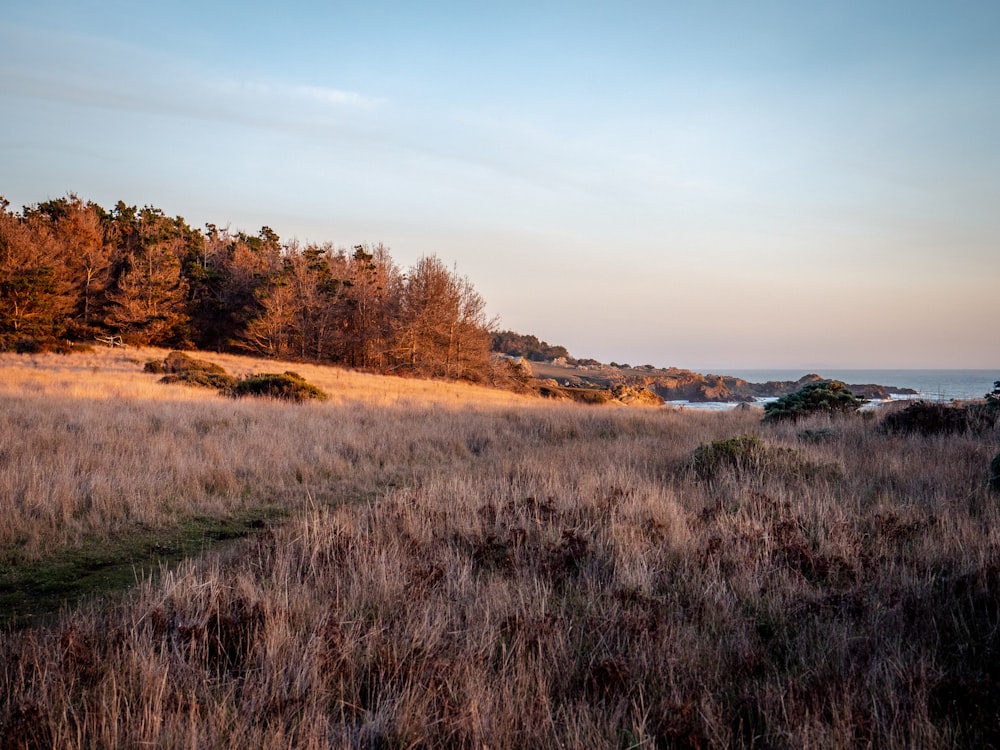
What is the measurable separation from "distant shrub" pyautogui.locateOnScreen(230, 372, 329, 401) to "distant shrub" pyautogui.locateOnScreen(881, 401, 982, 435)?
1378 centimetres

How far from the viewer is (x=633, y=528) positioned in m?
4.68

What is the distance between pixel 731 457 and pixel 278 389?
1310 centimetres

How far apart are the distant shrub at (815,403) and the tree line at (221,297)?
1020 inches

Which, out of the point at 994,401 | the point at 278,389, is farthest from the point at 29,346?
the point at 994,401

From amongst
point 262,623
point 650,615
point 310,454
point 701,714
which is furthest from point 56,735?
point 310,454

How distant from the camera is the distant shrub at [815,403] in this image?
13.8 m

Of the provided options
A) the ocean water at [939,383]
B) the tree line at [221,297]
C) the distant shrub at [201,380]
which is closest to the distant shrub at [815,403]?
the ocean water at [939,383]

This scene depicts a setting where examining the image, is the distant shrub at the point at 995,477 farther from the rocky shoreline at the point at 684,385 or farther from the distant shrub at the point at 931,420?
the rocky shoreline at the point at 684,385

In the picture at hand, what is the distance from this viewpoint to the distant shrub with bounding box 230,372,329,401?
52.5ft

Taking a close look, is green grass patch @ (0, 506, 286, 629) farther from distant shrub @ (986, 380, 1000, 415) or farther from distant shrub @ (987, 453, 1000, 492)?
distant shrub @ (986, 380, 1000, 415)

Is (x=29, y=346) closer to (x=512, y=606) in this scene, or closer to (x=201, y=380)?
(x=201, y=380)

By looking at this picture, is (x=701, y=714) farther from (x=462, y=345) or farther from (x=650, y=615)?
(x=462, y=345)

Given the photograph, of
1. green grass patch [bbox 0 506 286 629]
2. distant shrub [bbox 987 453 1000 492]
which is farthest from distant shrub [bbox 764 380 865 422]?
green grass patch [bbox 0 506 286 629]

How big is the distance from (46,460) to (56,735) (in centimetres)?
620
